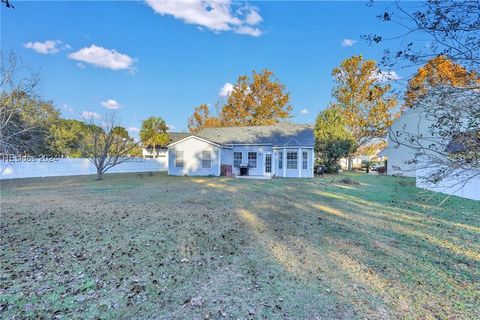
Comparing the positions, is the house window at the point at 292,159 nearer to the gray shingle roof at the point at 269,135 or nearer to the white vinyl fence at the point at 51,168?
the gray shingle roof at the point at 269,135

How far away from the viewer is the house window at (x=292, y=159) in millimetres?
20328

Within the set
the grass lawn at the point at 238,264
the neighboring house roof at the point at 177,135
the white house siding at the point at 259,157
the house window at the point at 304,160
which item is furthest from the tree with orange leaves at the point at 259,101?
the grass lawn at the point at 238,264

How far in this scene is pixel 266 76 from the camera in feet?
122

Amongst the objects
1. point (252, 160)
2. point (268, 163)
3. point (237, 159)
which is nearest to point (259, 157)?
point (252, 160)

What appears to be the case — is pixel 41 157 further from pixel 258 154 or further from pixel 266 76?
pixel 266 76

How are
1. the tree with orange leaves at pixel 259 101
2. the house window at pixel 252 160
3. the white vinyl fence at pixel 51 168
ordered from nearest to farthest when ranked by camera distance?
the white vinyl fence at pixel 51 168
the house window at pixel 252 160
the tree with orange leaves at pixel 259 101

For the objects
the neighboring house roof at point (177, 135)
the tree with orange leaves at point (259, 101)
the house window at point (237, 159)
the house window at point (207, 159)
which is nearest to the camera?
the house window at point (207, 159)

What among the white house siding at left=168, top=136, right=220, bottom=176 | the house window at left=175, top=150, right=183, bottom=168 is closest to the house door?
the white house siding at left=168, top=136, right=220, bottom=176

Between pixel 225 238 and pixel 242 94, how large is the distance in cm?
3436

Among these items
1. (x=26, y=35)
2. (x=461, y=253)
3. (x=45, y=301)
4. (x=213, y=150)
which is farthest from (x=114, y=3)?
(x=461, y=253)

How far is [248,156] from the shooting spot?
21.1 metres

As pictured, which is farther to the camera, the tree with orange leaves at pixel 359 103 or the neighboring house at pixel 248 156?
the tree with orange leaves at pixel 359 103

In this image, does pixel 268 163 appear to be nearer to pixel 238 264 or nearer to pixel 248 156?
pixel 248 156

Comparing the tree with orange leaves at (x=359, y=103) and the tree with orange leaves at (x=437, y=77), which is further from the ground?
the tree with orange leaves at (x=359, y=103)
